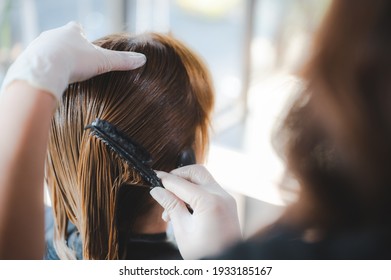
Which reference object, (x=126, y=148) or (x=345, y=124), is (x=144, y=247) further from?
(x=345, y=124)

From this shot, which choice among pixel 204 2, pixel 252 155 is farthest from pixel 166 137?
pixel 252 155

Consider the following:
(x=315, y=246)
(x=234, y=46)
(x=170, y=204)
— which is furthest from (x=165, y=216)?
(x=234, y=46)

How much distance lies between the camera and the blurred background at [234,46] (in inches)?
43.8

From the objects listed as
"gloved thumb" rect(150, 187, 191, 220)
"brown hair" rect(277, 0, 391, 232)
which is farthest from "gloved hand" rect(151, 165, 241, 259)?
"brown hair" rect(277, 0, 391, 232)

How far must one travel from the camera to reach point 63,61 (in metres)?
0.76

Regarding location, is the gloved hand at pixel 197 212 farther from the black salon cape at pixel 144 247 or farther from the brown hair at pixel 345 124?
the brown hair at pixel 345 124

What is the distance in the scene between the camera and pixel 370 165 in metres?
0.71

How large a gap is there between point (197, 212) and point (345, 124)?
350 mm

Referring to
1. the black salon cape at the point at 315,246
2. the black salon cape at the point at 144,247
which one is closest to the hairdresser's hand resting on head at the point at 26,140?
the black salon cape at the point at 144,247

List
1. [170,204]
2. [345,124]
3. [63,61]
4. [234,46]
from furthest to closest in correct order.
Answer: [234,46] → [170,204] → [63,61] → [345,124]

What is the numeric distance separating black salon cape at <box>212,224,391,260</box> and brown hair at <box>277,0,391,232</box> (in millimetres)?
23

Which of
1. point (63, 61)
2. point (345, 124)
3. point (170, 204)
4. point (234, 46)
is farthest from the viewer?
point (234, 46)

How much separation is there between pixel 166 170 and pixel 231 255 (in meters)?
0.21
